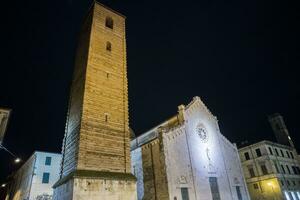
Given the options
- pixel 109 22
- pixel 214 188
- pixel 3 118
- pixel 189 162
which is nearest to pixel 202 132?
pixel 189 162

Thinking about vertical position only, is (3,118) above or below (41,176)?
above

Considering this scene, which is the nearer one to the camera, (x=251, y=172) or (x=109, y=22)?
(x=109, y=22)

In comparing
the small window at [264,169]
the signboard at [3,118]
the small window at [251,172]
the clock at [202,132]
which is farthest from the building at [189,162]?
the signboard at [3,118]

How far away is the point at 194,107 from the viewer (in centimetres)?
3078

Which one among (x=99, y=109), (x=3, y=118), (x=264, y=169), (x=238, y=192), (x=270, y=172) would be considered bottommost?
(x=238, y=192)

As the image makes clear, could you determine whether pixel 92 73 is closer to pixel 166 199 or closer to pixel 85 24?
pixel 85 24

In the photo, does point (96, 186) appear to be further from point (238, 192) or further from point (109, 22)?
point (238, 192)

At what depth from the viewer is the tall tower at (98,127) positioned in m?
15.2

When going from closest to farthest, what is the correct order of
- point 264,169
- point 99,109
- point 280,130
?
point 99,109
point 264,169
point 280,130

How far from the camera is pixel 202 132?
29766mm

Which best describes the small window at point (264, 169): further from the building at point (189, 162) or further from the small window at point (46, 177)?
the small window at point (46, 177)

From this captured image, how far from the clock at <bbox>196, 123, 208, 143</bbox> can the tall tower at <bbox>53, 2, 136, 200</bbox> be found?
1289cm

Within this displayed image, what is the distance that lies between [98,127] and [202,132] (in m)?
A: 16.5

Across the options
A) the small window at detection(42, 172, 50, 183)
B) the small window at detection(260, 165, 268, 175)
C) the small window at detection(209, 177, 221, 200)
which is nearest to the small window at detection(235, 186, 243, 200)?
the small window at detection(209, 177, 221, 200)
